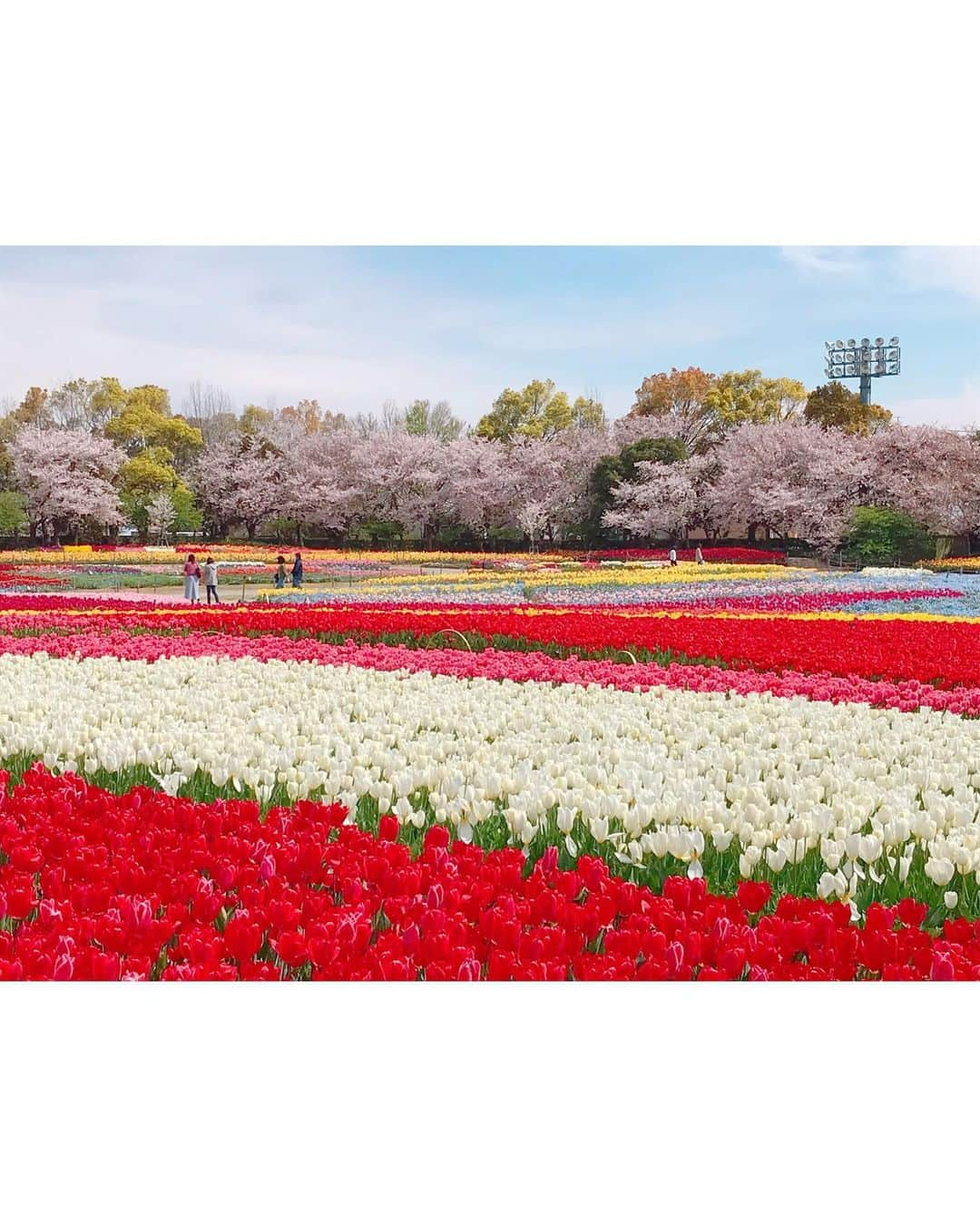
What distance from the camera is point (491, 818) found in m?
3.71

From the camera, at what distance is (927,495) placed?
32.5 metres

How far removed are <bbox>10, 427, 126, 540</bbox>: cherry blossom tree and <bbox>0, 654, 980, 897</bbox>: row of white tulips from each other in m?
29.8

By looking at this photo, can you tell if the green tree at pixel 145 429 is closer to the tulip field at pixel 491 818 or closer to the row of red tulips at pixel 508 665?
the row of red tulips at pixel 508 665

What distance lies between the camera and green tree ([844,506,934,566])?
30.4 meters

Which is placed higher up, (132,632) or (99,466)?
(99,466)

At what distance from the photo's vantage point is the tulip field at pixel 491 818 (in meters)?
2.57

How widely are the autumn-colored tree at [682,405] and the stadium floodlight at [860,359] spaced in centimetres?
556

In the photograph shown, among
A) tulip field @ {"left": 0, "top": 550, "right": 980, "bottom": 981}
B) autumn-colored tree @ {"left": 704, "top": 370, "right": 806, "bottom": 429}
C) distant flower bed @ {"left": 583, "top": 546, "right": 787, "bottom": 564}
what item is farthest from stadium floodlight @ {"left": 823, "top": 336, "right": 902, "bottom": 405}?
tulip field @ {"left": 0, "top": 550, "right": 980, "bottom": 981}

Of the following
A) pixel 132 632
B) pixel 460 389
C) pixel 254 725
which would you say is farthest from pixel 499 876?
pixel 460 389

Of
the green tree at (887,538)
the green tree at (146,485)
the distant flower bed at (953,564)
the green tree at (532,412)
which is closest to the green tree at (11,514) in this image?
the green tree at (146,485)

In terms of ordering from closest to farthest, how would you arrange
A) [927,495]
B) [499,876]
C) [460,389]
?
[499,876]
[460,389]
[927,495]

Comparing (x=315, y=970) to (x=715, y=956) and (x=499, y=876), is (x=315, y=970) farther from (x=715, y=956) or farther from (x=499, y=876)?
(x=715, y=956)

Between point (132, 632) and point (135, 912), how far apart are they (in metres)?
8.03

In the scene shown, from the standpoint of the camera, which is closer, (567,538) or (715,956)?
(715,956)
